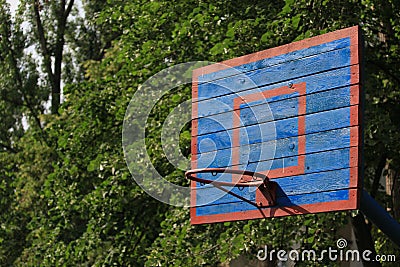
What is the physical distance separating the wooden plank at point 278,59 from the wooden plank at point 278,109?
313mm

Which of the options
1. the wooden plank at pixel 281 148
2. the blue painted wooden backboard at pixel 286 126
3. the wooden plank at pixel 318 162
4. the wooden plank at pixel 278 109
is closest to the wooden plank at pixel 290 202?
the blue painted wooden backboard at pixel 286 126

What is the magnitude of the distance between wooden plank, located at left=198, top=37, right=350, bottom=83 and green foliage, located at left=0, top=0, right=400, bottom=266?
1.61 meters

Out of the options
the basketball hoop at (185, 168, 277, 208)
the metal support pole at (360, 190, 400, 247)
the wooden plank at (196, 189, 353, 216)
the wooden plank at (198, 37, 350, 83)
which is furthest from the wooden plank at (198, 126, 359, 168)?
the wooden plank at (198, 37, 350, 83)

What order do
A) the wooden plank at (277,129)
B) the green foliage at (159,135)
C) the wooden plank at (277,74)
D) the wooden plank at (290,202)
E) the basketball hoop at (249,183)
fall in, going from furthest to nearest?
the green foliage at (159,135), the basketball hoop at (249,183), the wooden plank at (277,74), the wooden plank at (277,129), the wooden plank at (290,202)

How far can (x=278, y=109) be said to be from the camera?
7.11m

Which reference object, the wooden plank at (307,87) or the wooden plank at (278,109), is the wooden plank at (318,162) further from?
the wooden plank at (307,87)

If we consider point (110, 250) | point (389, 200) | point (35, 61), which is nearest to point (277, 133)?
point (389, 200)

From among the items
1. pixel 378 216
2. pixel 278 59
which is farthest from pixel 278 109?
pixel 378 216

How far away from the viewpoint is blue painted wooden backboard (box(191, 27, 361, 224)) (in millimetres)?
6578

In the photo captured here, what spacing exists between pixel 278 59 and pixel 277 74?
12 cm

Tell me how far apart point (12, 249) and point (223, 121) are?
1197 cm

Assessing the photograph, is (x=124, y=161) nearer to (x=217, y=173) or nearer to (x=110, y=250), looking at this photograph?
(x=110, y=250)

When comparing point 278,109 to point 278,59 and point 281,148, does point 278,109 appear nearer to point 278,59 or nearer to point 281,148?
point 281,148

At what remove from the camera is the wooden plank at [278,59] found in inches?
268
